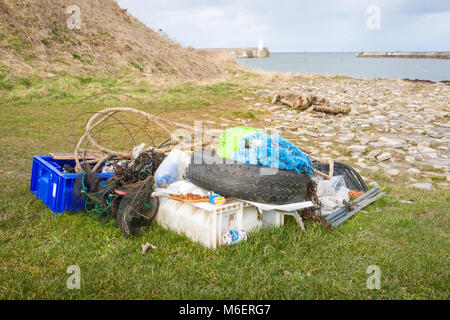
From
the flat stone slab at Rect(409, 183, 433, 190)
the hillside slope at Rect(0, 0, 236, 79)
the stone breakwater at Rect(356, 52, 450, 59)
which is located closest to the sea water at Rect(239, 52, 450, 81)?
the hillside slope at Rect(0, 0, 236, 79)

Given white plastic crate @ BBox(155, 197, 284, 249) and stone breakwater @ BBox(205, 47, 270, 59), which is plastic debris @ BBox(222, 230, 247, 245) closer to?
white plastic crate @ BBox(155, 197, 284, 249)

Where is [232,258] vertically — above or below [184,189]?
below

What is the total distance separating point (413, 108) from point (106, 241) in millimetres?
13319

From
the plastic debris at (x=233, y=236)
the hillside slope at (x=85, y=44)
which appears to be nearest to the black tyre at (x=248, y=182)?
the plastic debris at (x=233, y=236)

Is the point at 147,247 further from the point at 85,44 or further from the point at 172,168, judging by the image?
the point at 85,44

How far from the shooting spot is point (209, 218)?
3.24 m

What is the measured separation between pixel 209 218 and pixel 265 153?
90 centimetres

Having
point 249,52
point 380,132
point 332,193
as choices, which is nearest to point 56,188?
point 332,193

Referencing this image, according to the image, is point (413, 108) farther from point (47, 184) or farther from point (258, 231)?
point (47, 184)

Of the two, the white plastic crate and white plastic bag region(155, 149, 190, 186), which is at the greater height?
white plastic bag region(155, 149, 190, 186)

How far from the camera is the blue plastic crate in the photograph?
12.8ft

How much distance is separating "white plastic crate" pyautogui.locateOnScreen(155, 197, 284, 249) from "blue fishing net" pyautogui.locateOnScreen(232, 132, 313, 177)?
0.48m

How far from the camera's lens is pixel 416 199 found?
5.00m
